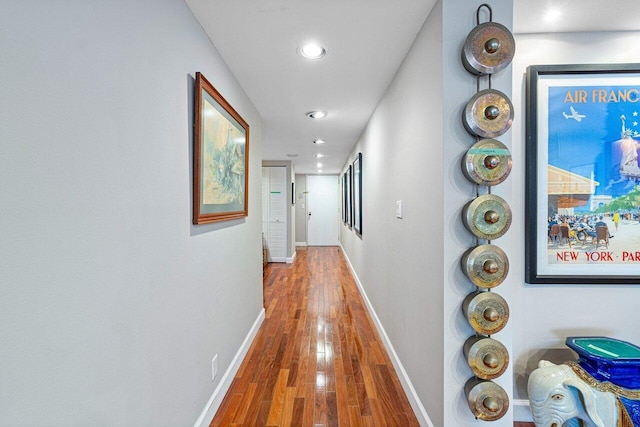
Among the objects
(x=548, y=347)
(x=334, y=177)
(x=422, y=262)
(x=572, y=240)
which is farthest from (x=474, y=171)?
(x=334, y=177)

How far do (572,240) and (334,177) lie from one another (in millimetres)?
7531

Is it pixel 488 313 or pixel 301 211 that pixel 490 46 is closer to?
pixel 488 313

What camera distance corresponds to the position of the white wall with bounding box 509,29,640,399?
1.57m

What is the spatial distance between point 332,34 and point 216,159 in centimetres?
101

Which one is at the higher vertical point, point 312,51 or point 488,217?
point 312,51

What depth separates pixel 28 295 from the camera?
24.4 inches

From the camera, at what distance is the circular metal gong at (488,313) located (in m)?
1.23

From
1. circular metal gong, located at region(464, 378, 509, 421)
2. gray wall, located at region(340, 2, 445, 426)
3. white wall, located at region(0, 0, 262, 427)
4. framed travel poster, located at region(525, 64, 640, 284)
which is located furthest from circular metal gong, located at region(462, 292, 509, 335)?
white wall, located at region(0, 0, 262, 427)

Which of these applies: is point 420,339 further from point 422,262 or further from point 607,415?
point 607,415

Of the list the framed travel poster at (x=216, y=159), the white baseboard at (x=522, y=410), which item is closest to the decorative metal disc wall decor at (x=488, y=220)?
the white baseboard at (x=522, y=410)

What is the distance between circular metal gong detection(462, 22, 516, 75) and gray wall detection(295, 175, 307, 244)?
7.10 metres

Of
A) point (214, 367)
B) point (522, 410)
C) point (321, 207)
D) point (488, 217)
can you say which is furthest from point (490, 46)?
point (321, 207)

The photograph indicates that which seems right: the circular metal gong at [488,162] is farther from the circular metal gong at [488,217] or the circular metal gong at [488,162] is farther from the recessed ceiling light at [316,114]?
the recessed ceiling light at [316,114]

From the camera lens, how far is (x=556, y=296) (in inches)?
62.7
